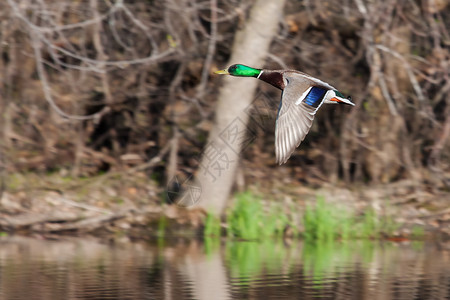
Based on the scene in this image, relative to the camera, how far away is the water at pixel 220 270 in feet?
23.5

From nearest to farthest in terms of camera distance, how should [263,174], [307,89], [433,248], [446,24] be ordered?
[307,89] → [433,248] → [446,24] → [263,174]

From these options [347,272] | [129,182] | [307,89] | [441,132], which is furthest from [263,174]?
[307,89]

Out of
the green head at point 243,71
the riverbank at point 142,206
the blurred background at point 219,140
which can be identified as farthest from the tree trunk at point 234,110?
the green head at point 243,71

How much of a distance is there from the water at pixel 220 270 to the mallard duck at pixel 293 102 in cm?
187

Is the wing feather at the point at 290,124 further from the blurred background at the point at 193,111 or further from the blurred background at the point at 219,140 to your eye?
the blurred background at the point at 193,111

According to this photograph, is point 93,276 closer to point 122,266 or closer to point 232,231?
point 122,266

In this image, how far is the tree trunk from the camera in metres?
10.7

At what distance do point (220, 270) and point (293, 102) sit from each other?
3.06m

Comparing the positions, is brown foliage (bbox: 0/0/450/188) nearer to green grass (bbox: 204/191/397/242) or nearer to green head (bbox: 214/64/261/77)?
green grass (bbox: 204/191/397/242)

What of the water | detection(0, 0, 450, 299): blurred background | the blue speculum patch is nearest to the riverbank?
detection(0, 0, 450, 299): blurred background

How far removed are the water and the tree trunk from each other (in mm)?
923

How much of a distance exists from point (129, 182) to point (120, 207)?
0.65m

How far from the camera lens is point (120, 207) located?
11352 mm

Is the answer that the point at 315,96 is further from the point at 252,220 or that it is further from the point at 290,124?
the point at 252,220
